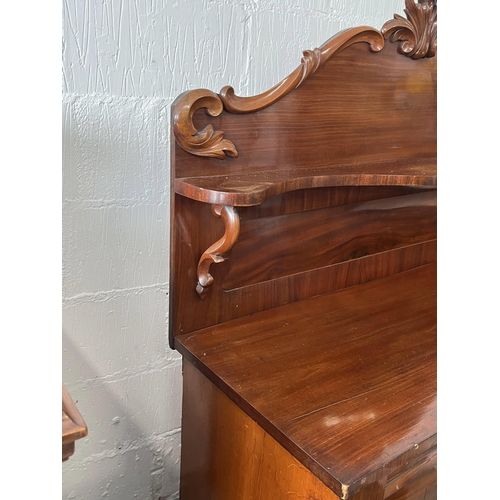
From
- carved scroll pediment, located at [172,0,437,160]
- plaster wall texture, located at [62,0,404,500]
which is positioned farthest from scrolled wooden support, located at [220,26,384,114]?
plaster wall texture, located at [62,0,404,500]

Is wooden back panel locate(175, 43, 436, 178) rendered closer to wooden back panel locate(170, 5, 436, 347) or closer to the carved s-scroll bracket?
wooden back panel locate(170, 5, 436, 347)

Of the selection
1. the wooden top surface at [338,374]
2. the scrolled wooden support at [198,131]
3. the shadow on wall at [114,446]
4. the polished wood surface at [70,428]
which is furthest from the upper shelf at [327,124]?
the shadow on wall at [114,446]

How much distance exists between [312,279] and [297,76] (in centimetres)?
38

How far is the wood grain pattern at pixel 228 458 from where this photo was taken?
0.68m

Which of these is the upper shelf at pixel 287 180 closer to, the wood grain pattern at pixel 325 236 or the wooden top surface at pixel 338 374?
the wood grain pattern at pixel 325 236

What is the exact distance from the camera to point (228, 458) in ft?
2.68

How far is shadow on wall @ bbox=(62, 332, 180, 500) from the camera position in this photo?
3.59 ft

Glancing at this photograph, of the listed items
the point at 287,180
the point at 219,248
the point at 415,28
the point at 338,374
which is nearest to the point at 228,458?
the point at 338,374

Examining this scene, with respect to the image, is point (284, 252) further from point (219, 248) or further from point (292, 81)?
point (292, 81)

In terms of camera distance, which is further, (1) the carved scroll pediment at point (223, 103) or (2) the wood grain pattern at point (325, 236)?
(2) the wood grain pattern at point (325, 236)

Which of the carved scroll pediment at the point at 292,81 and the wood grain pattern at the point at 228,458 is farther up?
the carved scroll pediment at the point at 292,81

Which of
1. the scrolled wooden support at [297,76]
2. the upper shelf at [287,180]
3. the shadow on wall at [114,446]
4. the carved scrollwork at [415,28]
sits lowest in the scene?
the shadow on wall at [114,446]
